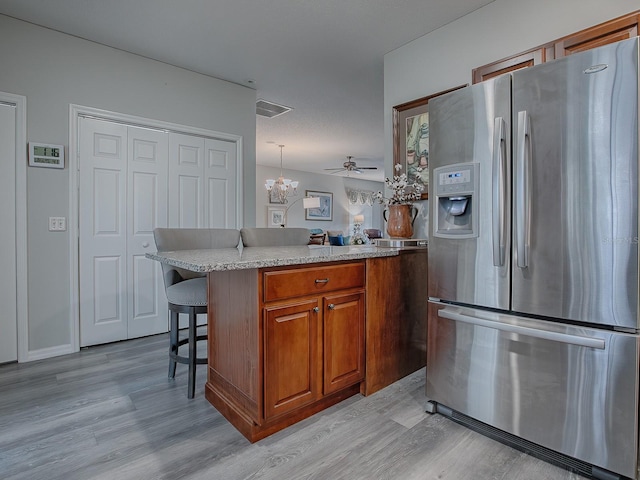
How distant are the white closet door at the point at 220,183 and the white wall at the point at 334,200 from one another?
14.7 feet

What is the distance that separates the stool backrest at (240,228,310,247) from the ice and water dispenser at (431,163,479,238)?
131 cm

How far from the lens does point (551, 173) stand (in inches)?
58.3

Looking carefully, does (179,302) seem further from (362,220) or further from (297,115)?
(362,220)

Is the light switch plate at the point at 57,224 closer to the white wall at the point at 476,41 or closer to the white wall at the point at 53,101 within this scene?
the white wall at the point at 53,101

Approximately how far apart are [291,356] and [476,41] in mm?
2609

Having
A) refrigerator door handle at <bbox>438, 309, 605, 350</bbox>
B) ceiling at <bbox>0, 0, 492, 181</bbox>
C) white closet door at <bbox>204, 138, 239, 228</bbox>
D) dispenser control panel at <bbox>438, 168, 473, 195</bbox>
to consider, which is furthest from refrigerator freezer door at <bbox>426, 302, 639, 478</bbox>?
white closet door at <bbox>204, 138, 239, 228</bbox>

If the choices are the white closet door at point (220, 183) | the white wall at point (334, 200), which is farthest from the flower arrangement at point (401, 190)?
the white wall at point (334, 200)

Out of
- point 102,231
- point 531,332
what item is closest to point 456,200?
point 531,332

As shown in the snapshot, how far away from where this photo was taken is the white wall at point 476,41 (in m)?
2.12

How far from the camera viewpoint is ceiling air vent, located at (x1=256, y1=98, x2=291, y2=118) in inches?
179

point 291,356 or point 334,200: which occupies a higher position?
point 334,200

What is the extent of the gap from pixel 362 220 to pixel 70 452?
9.94m

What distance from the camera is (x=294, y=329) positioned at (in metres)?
1.72

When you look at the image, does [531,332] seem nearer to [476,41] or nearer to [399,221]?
[399,221]
